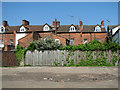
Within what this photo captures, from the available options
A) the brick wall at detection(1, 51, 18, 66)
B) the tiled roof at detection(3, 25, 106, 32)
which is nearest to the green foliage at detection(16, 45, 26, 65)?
the brick wall at detection(1, 51, 18, 66)

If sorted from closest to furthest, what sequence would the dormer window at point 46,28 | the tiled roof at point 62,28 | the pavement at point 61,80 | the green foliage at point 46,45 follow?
the pavement at point 61,80, the green foliage at point 46,45, the dormer window at point 46,28, the tiled roof at point 62,28

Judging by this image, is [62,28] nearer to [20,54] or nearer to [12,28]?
[12,28]

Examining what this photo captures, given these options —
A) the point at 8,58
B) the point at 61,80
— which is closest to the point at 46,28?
the point at 8,58

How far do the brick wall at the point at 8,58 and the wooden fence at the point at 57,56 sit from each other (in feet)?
4.84

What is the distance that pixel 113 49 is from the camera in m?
17.8

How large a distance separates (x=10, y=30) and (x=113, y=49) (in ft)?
105

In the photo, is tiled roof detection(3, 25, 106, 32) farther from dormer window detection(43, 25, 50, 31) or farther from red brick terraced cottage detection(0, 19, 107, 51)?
dormer window detection(43, 25, 50, 31)

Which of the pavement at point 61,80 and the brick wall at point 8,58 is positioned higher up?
the brick wall at point 8,58

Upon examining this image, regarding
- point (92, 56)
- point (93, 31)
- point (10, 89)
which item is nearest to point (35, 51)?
point (92, 56)

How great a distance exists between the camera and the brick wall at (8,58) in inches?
705

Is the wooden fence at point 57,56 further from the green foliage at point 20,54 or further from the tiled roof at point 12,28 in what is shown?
the tiled roof at point 12,28

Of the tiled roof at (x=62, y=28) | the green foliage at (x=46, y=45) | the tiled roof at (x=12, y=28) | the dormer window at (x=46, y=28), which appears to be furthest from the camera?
the tiled roof at (x=12, y=28)

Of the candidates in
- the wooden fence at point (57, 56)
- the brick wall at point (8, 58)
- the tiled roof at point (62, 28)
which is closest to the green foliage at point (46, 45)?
the wooden fence at point (57, 56)

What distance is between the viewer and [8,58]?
18000 mm
